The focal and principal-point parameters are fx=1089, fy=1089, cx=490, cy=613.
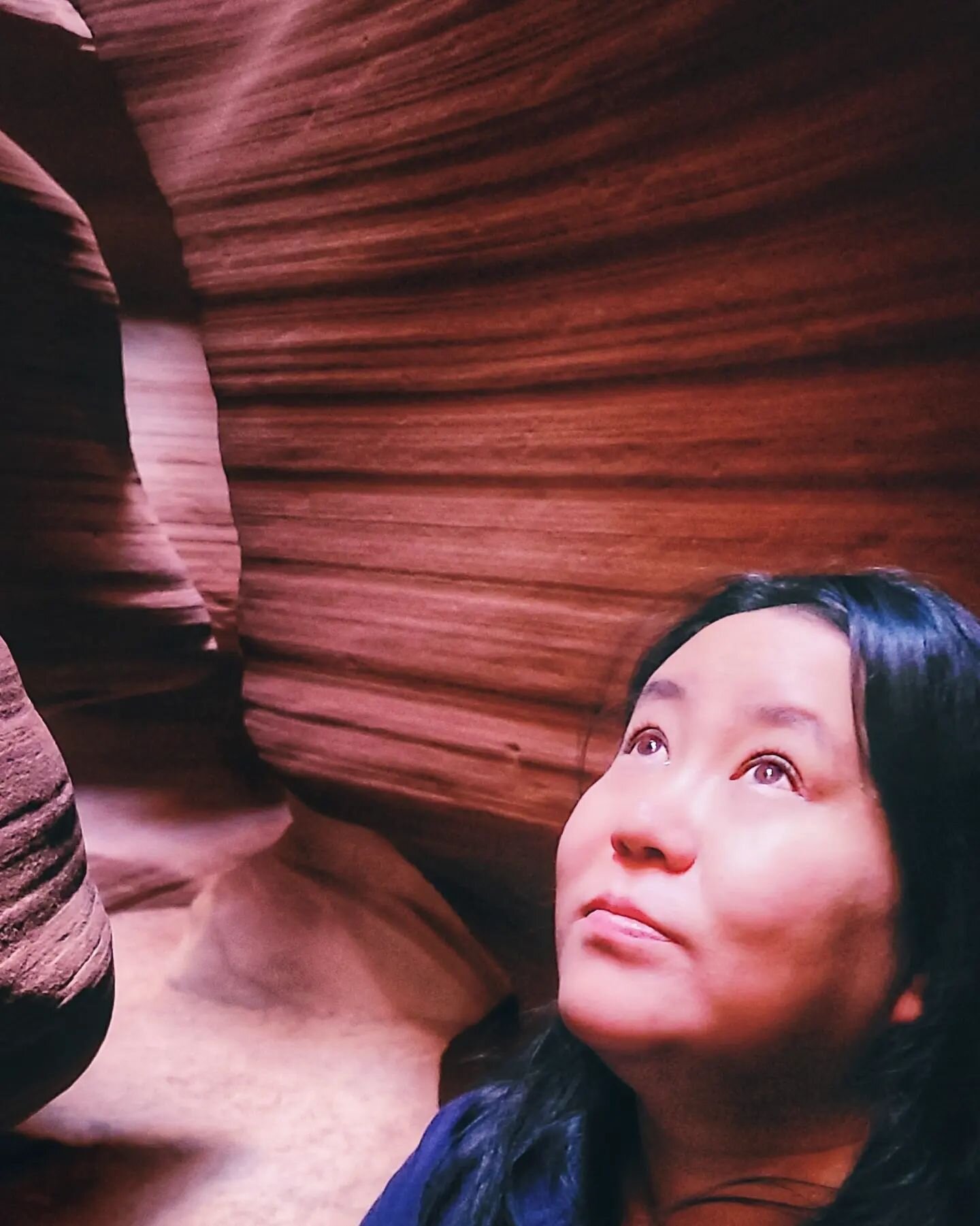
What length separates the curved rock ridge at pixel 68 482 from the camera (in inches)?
83.4

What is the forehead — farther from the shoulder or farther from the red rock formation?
the red rock formation

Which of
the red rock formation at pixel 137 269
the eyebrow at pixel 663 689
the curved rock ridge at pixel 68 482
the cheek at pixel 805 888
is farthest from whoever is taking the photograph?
the red rock formation at pixel 137 269

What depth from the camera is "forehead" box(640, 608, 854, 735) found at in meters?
0.82

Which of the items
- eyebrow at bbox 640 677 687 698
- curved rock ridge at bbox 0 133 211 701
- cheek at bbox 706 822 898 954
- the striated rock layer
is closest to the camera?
cheek at bbox 706 822 898 954

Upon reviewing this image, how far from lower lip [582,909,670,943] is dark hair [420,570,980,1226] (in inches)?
7.2

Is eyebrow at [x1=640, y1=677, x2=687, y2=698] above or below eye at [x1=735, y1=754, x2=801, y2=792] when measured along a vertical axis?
above

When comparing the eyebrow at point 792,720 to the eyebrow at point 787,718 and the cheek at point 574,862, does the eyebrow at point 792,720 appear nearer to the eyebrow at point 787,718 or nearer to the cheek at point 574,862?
the eyebrow at point 787,718

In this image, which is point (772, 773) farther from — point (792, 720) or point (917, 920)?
point (917, 920)

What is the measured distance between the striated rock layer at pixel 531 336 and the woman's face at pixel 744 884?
591 mm

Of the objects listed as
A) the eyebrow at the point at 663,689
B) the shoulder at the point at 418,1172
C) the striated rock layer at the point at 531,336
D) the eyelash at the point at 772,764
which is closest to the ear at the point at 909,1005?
the eyelash at the point at 772,764

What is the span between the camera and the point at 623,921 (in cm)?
78

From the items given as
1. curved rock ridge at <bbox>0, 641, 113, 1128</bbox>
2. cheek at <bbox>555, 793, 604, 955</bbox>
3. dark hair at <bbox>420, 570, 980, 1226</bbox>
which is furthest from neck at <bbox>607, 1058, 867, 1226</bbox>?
curved rock ridge at <bbox>0, 641, 113, 1128</bbox>

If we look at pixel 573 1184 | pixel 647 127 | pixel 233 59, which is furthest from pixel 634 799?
pixel 233 59

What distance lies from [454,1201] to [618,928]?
0.41m
